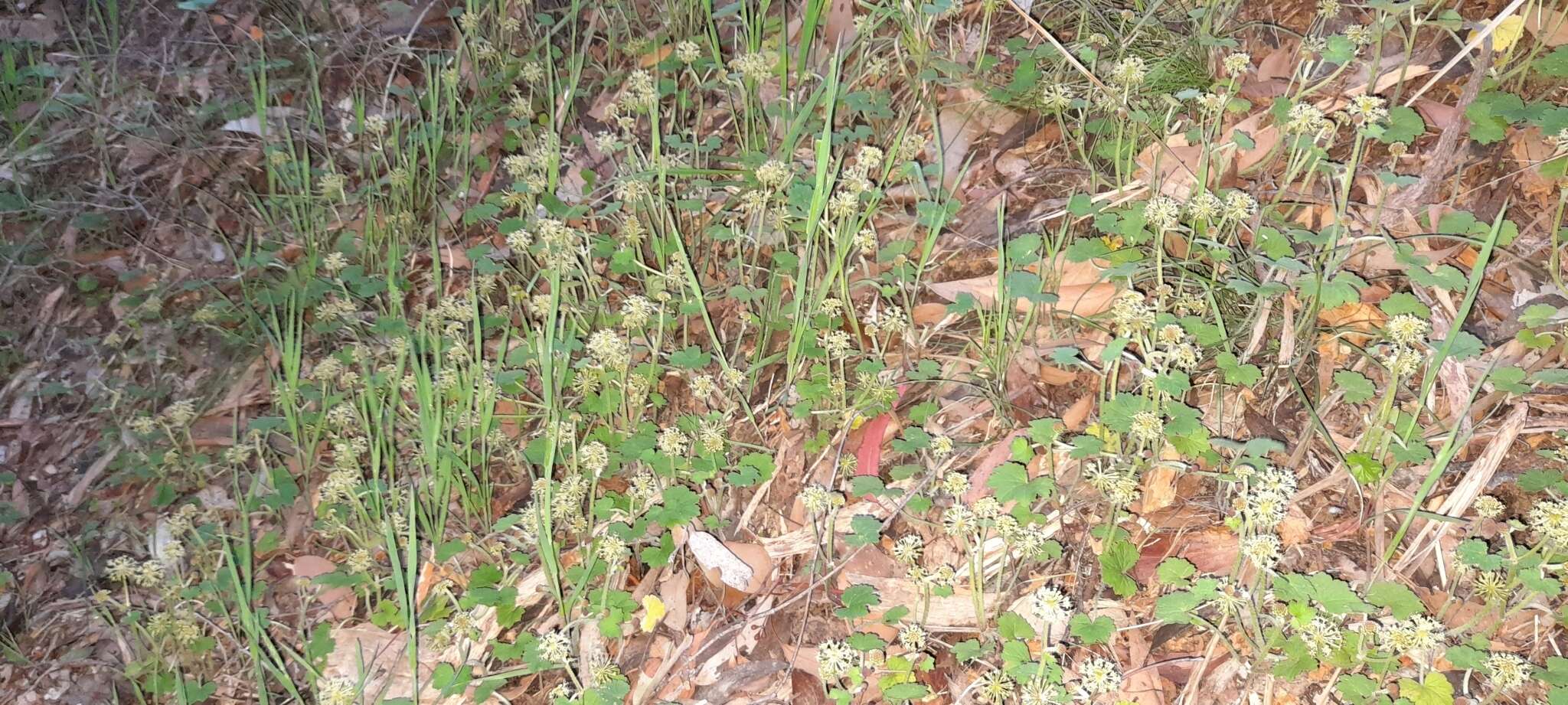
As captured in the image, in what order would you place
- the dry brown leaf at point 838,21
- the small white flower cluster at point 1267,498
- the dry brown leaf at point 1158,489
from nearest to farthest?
the small white flower cluster at point 1267,498 < the dry brown leaf at point 1158,489 < the dry brown leaf at point 838,21

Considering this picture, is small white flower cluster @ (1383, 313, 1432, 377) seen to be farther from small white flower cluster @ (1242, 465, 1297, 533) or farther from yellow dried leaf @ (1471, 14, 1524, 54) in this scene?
yellow dried leaf @ (1471, 14, 1524, 54)

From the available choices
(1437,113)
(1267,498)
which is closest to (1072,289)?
(1267,498)

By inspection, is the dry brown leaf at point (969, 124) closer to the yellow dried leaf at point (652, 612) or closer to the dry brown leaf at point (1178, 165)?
the dry brown leaf at point (1178, 165)

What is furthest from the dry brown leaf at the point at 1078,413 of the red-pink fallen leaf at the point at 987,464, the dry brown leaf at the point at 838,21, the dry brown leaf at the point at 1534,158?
the dry brown leaf at the point at 838,21

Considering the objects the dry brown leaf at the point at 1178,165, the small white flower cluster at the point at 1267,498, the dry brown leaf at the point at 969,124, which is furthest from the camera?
the dry brown leaf at the point at 969,124

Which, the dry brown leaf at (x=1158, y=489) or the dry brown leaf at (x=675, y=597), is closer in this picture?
the dry brown leaf at (x=1158, y=489)

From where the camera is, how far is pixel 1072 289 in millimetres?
2020

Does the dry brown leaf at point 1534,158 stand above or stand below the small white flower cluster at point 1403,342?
above

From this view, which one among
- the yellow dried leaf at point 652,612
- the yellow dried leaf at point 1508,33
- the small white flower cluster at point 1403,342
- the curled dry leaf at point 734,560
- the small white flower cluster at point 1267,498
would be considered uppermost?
the yellow dried leaf at point 1508,33

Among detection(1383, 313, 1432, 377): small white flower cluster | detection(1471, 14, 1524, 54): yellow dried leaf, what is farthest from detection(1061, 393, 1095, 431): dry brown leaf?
detection(1471, 14, 1524, 54): yellow dried leaf

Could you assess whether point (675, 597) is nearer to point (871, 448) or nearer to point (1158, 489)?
point (871, 448)

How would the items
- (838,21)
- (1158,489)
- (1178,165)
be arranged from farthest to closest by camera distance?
(838,21) < (1178,165) < (1158,489)

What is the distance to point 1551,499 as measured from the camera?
1495 mm

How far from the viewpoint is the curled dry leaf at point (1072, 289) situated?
6.46ft
